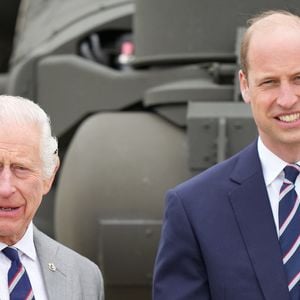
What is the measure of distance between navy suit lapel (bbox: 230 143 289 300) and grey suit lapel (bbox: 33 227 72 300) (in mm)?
532

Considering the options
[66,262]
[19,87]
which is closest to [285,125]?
[66,262]

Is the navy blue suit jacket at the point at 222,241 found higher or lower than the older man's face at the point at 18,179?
lower

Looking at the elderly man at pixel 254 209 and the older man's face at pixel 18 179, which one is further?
the elderly man at pixel 254 209

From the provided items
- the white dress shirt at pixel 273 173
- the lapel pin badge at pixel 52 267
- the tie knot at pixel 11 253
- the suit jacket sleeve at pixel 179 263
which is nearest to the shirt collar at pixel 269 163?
the white dress shirt at pixel 273 173

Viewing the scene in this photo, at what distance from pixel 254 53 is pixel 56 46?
170 inches

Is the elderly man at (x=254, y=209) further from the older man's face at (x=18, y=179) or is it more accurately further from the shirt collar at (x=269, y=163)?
the older man's face at (x=18, y=179)

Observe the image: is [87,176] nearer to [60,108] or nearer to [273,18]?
[60,108]

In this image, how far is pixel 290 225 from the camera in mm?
3521

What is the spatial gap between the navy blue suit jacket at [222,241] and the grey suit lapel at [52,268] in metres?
0.31

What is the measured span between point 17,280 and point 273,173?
82 centimetres

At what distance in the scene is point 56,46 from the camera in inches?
304

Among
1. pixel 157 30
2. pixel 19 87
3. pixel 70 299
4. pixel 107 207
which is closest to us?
pixel 70 299

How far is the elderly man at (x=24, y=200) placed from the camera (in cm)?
330

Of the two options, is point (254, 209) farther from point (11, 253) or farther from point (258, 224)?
point (11, 253)
